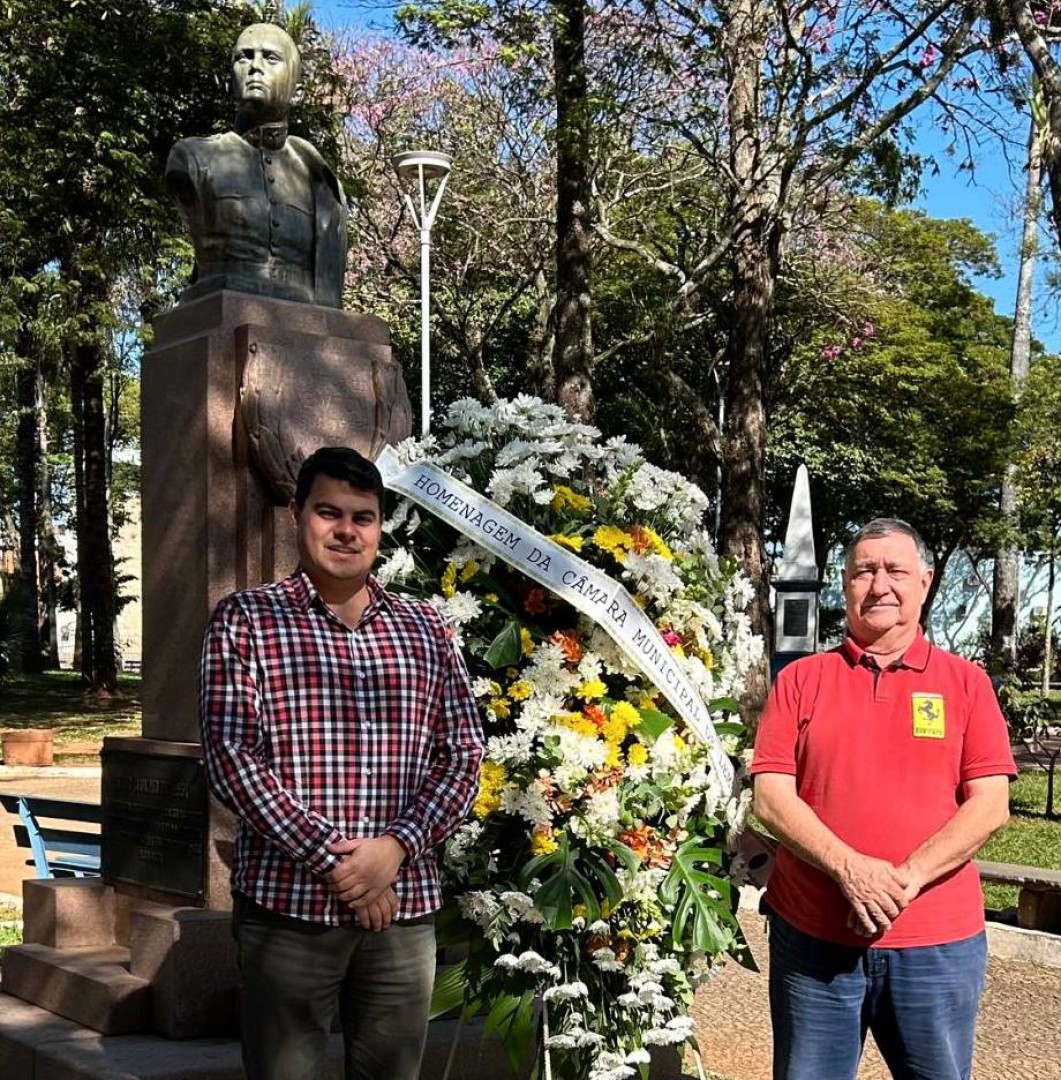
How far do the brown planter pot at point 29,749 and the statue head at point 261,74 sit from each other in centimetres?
1403

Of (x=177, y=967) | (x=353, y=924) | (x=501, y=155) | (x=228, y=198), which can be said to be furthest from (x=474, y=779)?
(x=501, y=155)

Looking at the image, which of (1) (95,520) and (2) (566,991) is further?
(1) (95,520)

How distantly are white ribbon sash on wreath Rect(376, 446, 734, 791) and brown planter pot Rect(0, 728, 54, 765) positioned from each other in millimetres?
15730

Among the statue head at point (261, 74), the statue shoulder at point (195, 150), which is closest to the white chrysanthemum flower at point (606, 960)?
the statue shoulder at point (195, 150)

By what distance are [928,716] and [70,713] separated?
2371 cm

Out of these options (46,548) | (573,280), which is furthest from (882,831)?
(46,548)

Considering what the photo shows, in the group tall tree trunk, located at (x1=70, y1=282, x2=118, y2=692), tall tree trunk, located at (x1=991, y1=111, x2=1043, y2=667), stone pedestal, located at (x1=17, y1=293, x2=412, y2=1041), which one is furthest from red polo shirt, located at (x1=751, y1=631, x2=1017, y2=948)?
tall tree trunk, located at (x1=991, y1=111, x2=1043, y2=667)

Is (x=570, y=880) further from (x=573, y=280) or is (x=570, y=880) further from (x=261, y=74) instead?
(x=573, y=280)

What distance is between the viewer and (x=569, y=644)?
4277mm

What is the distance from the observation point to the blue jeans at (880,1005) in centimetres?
354

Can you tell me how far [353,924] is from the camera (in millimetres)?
3215

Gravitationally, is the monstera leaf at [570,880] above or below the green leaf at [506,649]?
below

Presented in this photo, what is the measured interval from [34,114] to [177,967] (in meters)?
17.0

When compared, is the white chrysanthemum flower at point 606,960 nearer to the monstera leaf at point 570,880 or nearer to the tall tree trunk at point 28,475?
the monstera leaf at point 570,880
